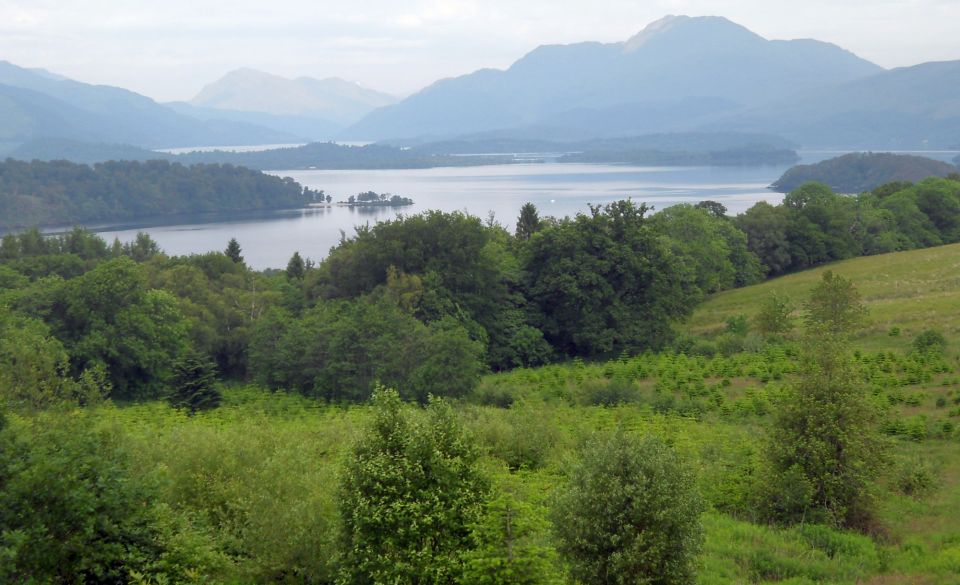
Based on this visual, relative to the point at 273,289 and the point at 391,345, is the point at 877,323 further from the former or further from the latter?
the point at 273,289

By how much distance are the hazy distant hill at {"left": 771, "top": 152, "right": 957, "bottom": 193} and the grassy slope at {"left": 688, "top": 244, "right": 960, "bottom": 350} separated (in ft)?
253

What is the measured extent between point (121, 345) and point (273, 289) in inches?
532

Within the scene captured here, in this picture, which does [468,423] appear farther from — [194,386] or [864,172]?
[864,172]

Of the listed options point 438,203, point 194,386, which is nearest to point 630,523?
point 194,386

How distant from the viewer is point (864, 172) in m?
137

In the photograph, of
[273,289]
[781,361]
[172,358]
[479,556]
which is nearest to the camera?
[479,556]

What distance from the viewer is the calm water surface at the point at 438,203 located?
101625mm

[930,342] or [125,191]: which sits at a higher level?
[125,191]

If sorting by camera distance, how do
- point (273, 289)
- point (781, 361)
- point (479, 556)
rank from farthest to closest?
point (273, 289)
point (781, 361)
point (479, 556)

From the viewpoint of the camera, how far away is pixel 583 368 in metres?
33.7

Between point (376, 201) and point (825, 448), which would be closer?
point (825, 448)

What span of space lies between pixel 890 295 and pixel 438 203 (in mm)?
93654

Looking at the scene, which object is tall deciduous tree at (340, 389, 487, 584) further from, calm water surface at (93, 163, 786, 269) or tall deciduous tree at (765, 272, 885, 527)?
calm water surface at (93, 163, 786, 269)

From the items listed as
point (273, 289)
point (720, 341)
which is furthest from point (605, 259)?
point (273, 289)
